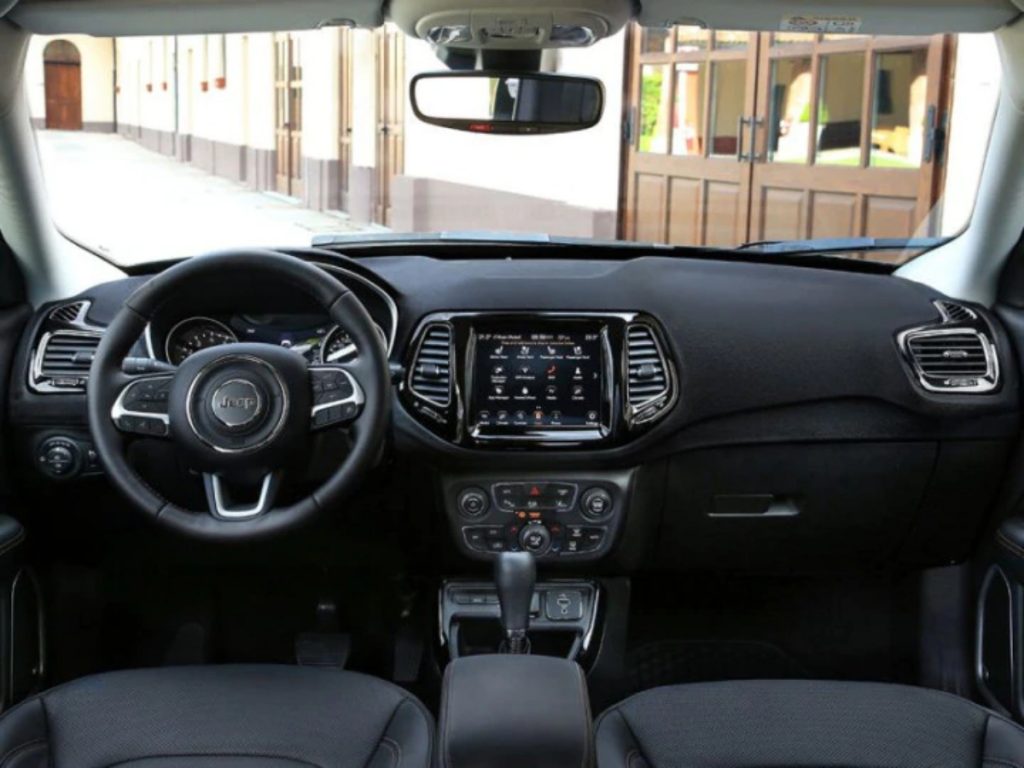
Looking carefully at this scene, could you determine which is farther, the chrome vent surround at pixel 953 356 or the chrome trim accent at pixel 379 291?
the chrome vent surround at pixel 953 356

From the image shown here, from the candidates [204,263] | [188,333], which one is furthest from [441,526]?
[204,263]

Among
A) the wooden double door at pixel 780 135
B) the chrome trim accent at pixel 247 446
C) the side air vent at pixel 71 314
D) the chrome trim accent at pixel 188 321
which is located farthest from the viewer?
the wooden double door at pixel 780 135

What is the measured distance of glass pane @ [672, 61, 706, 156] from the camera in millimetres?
9539

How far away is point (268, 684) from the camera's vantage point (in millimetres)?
2242

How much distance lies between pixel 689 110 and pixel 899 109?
84.7 inches

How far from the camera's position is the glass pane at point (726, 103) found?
30.1 ft

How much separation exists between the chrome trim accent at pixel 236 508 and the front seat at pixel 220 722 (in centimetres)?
27

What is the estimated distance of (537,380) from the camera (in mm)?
2713

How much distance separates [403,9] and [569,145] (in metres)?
7.96

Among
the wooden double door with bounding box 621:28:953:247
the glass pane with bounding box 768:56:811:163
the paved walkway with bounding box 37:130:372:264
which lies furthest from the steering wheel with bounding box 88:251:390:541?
the glass pane with bounding box 768:56:811:163

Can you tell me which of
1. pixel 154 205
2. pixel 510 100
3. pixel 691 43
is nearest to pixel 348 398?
pixel 510 100

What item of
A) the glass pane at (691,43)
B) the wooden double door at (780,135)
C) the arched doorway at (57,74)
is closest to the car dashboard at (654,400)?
the arched doorway at (57,74)

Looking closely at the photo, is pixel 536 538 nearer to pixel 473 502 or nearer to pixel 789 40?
pixel 473 502

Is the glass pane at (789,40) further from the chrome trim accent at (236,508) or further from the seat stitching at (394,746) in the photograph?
the seat stitching at (394,746)
